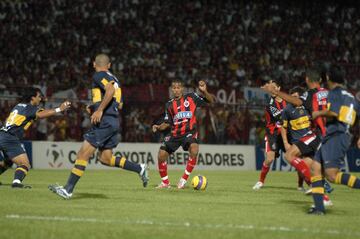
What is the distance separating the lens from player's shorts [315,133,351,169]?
9.50 meters

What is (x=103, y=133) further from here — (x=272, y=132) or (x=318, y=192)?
(x=272, y=132)

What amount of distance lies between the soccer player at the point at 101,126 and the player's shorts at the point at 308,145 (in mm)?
3334

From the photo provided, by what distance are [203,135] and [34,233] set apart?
19262 millimetres

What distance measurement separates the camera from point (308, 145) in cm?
1218

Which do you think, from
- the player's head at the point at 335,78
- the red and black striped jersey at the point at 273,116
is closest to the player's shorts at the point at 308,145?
the player's head at the point at 335,78

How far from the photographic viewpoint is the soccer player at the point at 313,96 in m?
9.99

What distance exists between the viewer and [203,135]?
2644 centimetres

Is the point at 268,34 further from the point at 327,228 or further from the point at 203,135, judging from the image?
the point at 327,228

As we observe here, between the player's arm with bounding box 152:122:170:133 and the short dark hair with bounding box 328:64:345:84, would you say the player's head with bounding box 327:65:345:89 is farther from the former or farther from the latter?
the player's arm with bounding box 152:122:170:133

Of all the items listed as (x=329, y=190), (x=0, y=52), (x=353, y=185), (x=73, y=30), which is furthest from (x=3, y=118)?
(x=353, y=185)

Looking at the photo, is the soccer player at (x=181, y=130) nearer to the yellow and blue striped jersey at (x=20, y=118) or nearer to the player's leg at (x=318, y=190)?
the yellow and blue striped jersey at (x=20, y=118)

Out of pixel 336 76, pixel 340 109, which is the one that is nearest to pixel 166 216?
pixel 340 109

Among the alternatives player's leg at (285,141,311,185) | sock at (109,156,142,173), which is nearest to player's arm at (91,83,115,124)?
sock at (109,156,142,173)

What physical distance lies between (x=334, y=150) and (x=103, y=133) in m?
3.77
